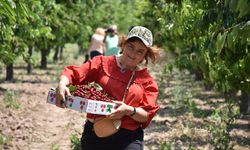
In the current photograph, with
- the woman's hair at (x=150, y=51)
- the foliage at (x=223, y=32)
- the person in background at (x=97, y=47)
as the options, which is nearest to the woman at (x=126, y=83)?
the woman's hair at (x=150, y=51)

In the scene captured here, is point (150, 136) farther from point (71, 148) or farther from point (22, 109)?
point (22, 109)

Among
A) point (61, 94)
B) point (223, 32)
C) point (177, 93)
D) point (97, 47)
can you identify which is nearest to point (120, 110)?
point (61, 94)

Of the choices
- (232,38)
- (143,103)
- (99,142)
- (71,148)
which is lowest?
(71,148)

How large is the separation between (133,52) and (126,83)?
0.77 ft

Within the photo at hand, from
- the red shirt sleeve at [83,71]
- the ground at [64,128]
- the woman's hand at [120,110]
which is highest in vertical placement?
the red shirt sleeve at [83,71]

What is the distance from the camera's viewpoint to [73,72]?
3.63 m

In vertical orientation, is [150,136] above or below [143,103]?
below

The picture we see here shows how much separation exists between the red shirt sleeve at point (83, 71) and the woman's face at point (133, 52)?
0.22 m

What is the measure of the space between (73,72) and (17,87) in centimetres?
1190

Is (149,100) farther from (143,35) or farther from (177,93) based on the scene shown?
(177,93)

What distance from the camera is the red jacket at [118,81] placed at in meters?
3.59

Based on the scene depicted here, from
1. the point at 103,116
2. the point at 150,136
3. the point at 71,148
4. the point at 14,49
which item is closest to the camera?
the point at 103,116

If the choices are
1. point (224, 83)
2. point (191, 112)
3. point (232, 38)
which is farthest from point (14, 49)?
point (232, 38)

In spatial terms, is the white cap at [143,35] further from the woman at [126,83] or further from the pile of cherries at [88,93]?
the pile of cherries at [88,93]
